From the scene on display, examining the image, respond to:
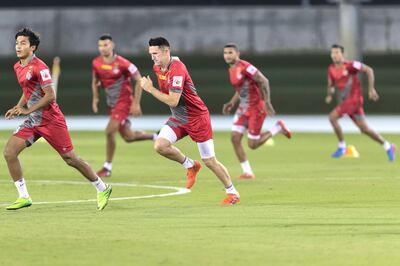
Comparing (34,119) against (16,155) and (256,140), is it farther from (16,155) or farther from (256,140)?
(256,140)

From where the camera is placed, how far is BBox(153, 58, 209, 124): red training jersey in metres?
15.3

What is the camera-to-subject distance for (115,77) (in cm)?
2233

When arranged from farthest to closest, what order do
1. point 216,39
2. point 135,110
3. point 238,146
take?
point 216,39 → point 135,110 → point 238,146

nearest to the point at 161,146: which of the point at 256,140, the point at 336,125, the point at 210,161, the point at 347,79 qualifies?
the point at 210,161

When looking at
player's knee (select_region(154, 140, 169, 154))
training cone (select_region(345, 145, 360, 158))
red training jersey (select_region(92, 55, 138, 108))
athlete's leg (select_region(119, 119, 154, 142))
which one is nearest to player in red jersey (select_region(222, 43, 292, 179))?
red training jersey (select_region(92, 55, 138, 108))

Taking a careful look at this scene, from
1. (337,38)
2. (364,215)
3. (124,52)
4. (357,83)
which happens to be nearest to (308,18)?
(337,38)

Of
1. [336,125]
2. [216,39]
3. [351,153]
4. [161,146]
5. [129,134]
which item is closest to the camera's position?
[161,146]

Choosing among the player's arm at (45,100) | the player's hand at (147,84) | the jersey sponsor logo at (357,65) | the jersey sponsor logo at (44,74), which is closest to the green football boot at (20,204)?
the player's arm at (45,100)

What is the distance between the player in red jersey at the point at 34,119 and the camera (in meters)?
15.0

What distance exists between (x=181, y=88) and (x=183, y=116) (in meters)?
0.69

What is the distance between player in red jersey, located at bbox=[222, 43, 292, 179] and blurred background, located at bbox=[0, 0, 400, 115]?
23.0 m

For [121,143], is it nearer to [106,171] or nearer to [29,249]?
[106,171]

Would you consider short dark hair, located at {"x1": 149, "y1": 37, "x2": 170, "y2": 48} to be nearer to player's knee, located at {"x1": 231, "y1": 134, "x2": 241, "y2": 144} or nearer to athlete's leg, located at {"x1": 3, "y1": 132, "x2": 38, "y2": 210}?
athlete's leg, located at {"x1": 3, "y1": 132, "x2": 38, "y2": 210}

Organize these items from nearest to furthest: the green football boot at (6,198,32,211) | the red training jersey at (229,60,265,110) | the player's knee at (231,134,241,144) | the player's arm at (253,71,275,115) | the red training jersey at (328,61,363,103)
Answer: the green football boot at (6,198,32,211) < the player's arm at (253,71,275,115) < the player's knee at (231,134,241,144) < the red training jersey at (229,60,265,110) < the red training jersey at (328,61,363,103)
